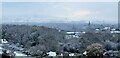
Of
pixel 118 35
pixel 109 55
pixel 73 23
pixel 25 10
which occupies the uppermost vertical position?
pixel 25 10

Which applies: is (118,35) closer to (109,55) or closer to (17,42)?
(109,55)

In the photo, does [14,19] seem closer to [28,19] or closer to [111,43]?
[28,19]

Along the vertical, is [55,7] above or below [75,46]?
above

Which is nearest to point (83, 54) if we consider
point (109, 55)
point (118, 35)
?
point (109, 55)

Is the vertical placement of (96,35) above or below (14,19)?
below

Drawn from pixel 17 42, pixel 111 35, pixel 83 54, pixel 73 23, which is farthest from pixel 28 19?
pixel 111 35

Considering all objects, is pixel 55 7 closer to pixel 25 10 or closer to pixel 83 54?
pixel 25 10

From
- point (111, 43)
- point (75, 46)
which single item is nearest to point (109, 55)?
point (111, 43)

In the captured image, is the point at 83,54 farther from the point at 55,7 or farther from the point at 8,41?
the point at 8,41

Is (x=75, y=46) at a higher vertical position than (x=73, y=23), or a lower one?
lower
